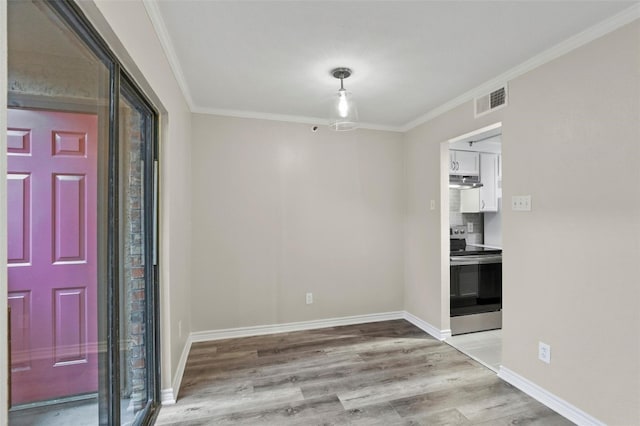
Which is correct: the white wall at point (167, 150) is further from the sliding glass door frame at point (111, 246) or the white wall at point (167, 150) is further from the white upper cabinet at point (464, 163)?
the white upper cabinet at point (464, 163)

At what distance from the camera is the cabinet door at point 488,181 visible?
425 centimetres

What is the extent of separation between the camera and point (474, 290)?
3.57 m

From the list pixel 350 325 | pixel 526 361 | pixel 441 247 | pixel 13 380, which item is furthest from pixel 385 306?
pixel 13 380

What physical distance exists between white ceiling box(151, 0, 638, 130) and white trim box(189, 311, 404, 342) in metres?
2.45

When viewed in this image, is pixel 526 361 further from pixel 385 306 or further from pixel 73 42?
pixel 73 42

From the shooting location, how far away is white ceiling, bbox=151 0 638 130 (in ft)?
5.61

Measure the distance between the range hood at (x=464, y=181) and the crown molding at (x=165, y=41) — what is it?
3279mm

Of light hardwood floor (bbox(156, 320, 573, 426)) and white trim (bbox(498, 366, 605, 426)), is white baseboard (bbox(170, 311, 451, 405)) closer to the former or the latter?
light hardwood floor (bbox(156, 320, 573, 426))

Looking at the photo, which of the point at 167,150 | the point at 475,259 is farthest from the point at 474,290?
the point at 167,150

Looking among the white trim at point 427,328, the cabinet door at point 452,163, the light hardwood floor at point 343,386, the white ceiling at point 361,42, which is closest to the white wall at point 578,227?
the white ceiling at point 361,42

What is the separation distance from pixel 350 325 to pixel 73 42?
352 centimetres

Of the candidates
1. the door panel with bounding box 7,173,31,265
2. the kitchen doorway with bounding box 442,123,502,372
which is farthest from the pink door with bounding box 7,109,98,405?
the kitchen doorway with bounding box 442,123,502,372

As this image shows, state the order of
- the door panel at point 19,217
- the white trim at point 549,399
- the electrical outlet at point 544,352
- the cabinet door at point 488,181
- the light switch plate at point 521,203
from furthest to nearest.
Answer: the cabinet door at point 488,181, the light switch plate at point 521,203, the electrical outlet at point 544,352, the white trim at point 549,399, the door panel at point 19,217

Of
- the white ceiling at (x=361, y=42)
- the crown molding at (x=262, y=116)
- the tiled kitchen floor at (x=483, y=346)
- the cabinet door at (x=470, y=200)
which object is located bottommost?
the tiled kitchen floor at (x=483, y=346)
